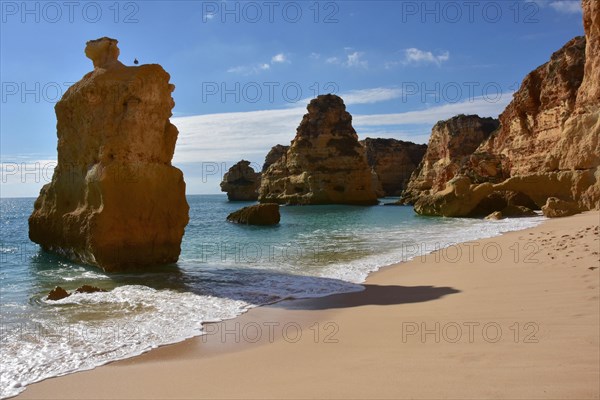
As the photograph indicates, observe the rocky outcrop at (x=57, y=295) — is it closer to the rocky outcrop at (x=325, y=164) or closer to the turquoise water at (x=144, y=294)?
the turquoise water at (x=144, y=294)

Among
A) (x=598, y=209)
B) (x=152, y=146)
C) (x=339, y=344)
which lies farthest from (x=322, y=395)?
(x=598, y=209)

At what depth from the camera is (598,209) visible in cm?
Result: 2402

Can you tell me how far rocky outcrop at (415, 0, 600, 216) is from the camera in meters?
24.9

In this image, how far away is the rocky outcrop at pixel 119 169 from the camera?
1163cm

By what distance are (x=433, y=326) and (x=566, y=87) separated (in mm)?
32976

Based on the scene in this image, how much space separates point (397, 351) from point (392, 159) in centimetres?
9886

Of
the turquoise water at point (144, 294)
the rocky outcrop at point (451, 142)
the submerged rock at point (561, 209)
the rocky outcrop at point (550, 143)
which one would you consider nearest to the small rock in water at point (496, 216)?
the rocky outcrop at point (550, 143)

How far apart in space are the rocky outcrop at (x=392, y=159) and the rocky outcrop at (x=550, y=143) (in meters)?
52.0

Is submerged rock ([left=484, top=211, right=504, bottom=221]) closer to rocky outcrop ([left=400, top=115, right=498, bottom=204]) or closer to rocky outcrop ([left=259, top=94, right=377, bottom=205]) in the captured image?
rocky outcrop ([left=400, top=115, right=498, bottom=204])

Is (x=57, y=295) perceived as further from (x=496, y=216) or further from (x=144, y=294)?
(x=496, y=216)

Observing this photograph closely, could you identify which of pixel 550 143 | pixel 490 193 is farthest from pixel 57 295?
pixel 550 143

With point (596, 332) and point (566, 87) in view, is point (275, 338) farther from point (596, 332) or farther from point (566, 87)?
point (566, 87)

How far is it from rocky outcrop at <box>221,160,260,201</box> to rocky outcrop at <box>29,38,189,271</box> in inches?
3214

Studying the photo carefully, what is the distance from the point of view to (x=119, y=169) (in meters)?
11.7
